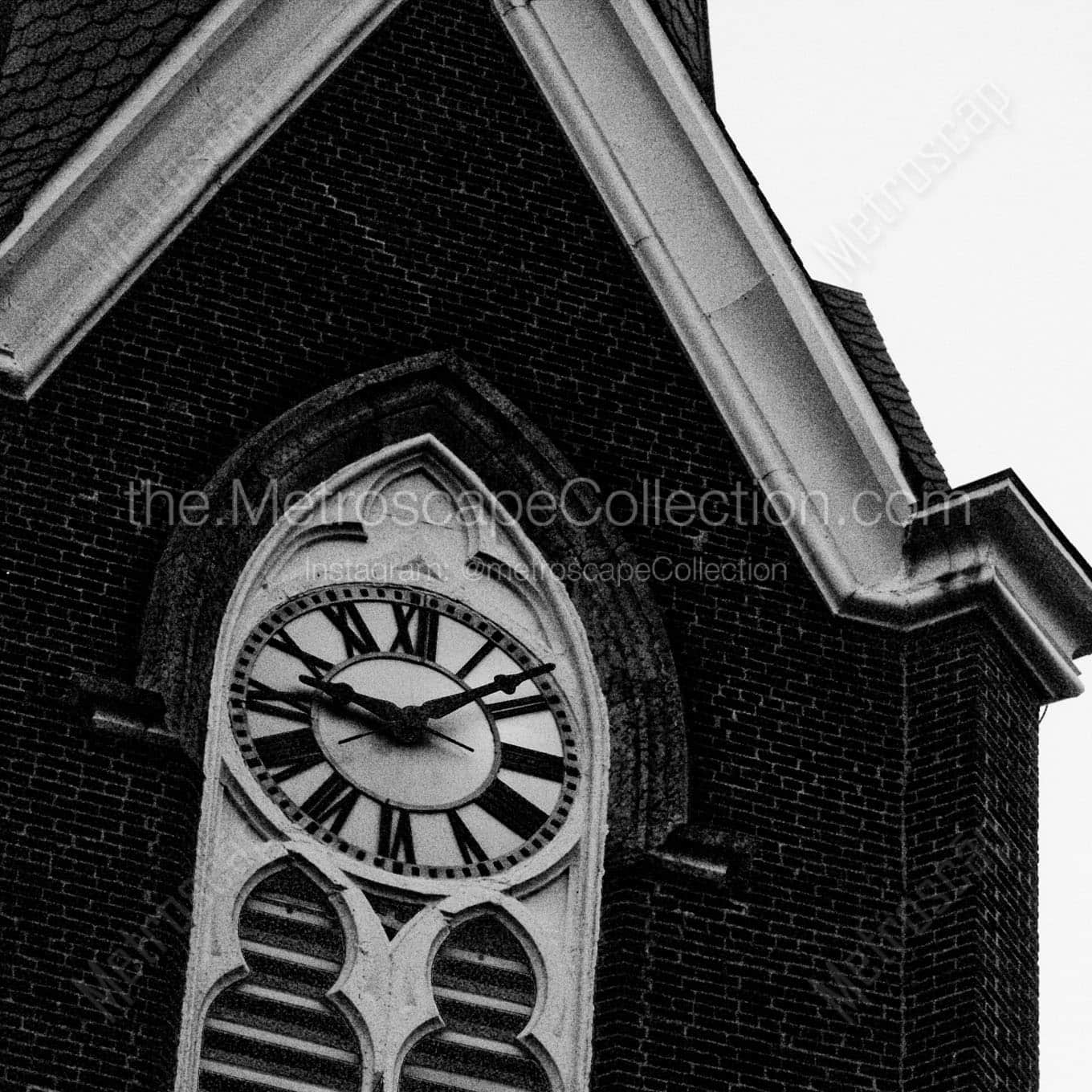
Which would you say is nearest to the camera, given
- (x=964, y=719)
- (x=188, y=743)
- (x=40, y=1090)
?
(x=40, y=1090)

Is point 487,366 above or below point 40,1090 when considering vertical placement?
above

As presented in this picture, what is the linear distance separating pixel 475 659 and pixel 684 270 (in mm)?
2594

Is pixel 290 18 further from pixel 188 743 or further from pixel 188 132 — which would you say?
pixel 188 743

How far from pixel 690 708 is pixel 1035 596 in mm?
1943

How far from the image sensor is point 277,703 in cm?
2117

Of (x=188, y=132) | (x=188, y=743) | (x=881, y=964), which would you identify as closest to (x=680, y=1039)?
(x=881, y=964)

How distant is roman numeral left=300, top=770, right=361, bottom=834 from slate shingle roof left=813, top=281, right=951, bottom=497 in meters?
3.49

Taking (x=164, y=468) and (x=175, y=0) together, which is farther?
(x=175, y=0)

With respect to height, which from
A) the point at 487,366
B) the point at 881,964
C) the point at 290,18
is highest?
the point at 290,18

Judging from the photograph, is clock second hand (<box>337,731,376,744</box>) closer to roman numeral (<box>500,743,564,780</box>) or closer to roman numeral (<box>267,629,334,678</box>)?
roman numeral (<box>267,629,334,678</box>)

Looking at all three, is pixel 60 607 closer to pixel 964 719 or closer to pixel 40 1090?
pixel 40 1090

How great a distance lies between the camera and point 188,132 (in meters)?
22.6

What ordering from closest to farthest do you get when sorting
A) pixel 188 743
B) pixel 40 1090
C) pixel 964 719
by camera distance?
pixel 40 1090, pixel 188 743, pixel 964 719

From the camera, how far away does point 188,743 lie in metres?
20.6
